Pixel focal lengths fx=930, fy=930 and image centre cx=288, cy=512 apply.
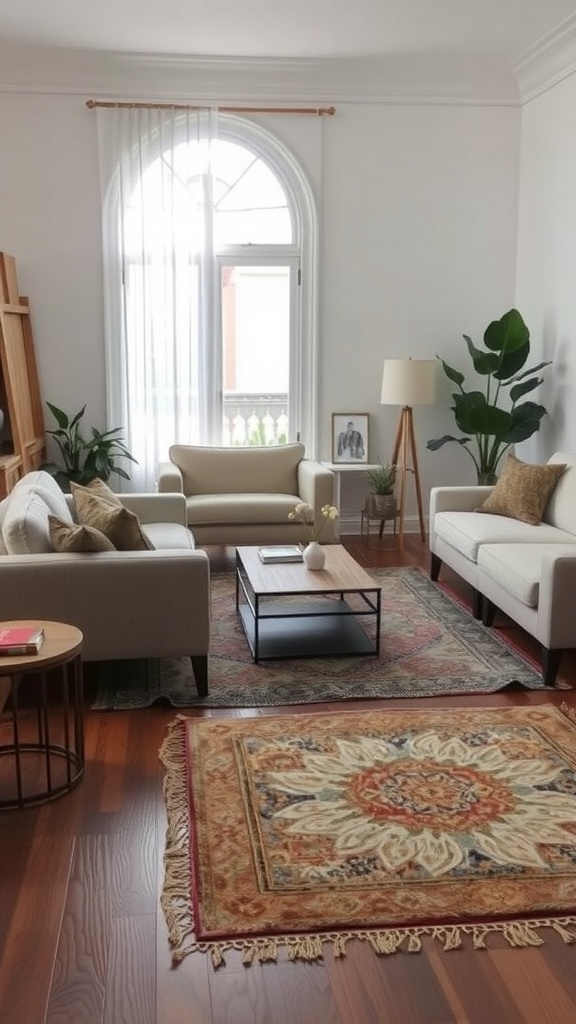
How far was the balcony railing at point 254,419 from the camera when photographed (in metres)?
6.84

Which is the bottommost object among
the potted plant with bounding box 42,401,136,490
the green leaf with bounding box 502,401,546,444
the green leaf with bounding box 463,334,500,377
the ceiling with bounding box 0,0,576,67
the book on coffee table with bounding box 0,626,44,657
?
the book on coffee table with bounding box 0,626,44,657

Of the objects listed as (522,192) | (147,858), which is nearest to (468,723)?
(147,858)

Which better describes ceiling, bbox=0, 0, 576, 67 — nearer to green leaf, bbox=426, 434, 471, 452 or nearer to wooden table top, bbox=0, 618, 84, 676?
green leaf, bbox=426, 434, 471, 452

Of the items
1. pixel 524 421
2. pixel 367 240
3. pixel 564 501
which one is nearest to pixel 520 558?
pixel 564 501

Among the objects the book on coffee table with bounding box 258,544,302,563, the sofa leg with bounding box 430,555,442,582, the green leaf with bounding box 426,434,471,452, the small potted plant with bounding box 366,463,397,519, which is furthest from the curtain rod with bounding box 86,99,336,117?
the book on coffee table with bounding box 258,544,302,563

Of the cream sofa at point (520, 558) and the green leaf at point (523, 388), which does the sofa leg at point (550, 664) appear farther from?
the green leaf at point (523, 388)

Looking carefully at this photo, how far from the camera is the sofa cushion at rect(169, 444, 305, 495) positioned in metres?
6.23

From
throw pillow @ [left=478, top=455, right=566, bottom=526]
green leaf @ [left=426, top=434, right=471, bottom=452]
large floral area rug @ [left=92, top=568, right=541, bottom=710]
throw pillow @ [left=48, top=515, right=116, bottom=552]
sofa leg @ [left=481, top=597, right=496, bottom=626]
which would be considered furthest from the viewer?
green leaf @ [left=426, top=434, right=471, bottom=452]

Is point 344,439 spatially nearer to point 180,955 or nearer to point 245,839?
point 245,839

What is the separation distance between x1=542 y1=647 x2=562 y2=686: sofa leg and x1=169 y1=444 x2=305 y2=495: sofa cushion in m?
2.70

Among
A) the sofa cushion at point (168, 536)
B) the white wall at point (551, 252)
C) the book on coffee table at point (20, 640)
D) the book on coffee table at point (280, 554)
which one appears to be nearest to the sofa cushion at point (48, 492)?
the sofa cushion at point (168, 536)

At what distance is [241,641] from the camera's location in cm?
446

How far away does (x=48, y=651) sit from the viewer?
2.92 meters

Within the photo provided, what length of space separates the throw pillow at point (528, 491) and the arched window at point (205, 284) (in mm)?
1972
